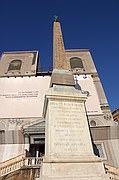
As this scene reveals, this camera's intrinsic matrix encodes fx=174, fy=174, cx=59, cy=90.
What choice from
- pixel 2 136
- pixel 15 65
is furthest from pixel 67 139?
pixel 15 65

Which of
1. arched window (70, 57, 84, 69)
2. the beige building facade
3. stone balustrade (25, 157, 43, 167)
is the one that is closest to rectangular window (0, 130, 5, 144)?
Result: the beige building facade

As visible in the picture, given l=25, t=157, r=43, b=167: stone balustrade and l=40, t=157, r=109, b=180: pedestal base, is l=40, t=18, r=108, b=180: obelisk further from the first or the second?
l=25, t=157, r=43, b=167: stone balustrade

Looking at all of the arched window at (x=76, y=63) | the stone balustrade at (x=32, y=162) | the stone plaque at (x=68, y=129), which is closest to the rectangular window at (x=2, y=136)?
the stone balustrade at (x=32, y=162)

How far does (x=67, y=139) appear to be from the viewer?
270 inches

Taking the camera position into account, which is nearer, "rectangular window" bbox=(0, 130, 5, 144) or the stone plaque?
the stone plaque

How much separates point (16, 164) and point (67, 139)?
207 inches

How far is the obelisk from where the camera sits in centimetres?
596

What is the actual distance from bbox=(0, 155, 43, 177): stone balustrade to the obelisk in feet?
13.9

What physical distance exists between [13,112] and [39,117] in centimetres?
284

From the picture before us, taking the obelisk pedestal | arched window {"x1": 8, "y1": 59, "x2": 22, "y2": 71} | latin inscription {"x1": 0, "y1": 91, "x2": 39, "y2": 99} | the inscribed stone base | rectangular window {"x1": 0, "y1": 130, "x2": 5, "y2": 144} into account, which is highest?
arched window {"x1": 8, "y1": 59, "x2": 22, "y2": 71}

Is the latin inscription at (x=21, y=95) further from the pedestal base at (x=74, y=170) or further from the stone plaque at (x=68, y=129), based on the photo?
Result: the pedestal base at (x=74, y=170)

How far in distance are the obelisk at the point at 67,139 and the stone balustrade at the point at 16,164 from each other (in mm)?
4235

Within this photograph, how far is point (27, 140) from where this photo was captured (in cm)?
1534

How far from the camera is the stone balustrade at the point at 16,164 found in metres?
9.78
